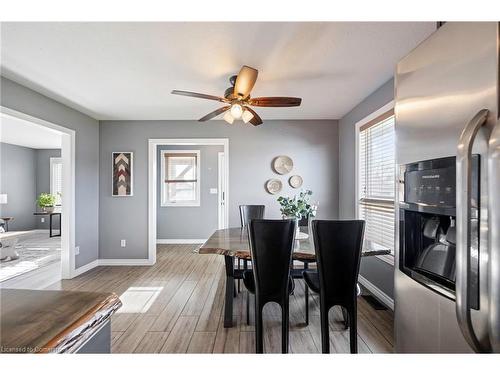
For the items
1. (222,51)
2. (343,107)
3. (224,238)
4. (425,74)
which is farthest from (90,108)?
(425,74)

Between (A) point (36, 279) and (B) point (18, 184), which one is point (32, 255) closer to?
(A) point (36, 279)

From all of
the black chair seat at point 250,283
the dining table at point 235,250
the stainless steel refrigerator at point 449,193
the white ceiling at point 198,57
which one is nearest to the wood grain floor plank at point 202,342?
the dining table at point 235,250

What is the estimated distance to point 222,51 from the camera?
2.07m

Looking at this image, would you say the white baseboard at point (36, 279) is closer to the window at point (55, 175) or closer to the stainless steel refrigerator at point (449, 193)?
the stainless steel refrigerator at point (449, 193)

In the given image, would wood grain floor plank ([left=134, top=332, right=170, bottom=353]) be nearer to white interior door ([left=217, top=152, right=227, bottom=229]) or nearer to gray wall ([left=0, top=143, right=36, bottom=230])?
white interior door ([left=217, top=152, right=227, bottom=229])

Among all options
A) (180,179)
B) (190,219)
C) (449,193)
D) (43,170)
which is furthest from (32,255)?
(449,193)

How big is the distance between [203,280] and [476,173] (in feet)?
11.2

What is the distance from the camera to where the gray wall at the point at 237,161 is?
4.23 metres

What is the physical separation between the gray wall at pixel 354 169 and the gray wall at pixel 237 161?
16cm

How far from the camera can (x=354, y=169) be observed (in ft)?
12.0

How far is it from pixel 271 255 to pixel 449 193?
119 cm

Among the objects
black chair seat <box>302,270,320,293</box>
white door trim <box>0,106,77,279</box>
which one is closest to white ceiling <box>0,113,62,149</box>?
white door trim <box>0,106,77,279</box>

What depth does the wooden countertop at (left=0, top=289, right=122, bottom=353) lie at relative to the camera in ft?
1.62
